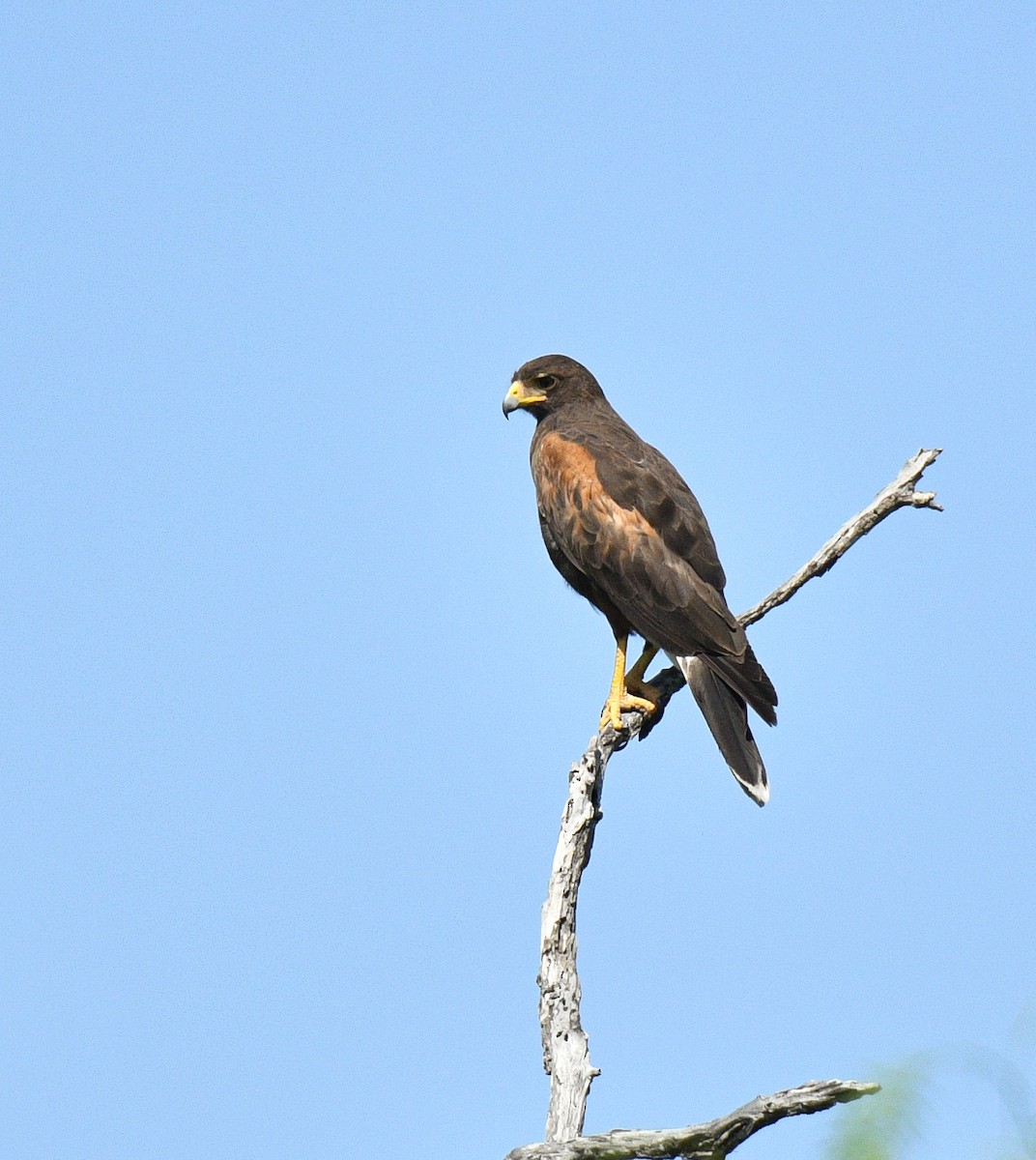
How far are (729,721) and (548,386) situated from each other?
9.52 feet

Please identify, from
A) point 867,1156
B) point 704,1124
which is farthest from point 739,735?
point 867,1156

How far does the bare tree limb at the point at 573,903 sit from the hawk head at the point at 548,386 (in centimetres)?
273

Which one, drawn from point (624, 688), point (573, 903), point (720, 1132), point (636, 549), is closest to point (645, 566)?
point (636, 549)

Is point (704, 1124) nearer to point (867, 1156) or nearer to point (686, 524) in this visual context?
point (867, 1156)

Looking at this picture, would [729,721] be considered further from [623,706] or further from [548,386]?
[548,386]

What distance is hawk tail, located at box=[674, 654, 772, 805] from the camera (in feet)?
20.3

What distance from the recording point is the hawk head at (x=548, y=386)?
844 cm

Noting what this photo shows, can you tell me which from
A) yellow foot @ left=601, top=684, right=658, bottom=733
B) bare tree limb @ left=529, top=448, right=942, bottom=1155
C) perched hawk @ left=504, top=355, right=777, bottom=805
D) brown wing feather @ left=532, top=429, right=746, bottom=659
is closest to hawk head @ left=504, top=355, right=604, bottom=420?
perched hawk @ left=504, top=355, right=777, bottom=805

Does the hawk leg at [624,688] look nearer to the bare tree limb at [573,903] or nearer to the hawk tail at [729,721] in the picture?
the hawk tail at [729,721]

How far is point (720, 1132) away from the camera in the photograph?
131 inches

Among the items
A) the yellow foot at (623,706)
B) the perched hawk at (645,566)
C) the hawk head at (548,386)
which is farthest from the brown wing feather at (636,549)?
the hawk head at (548,386)

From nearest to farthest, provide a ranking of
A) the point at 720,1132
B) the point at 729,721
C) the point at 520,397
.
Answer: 1. the point at 720,1132
2. the point at 729,721
3. the point at 520,397

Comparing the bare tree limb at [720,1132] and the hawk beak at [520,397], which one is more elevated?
the hawk beak at [520,397]

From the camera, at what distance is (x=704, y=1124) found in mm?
3334
